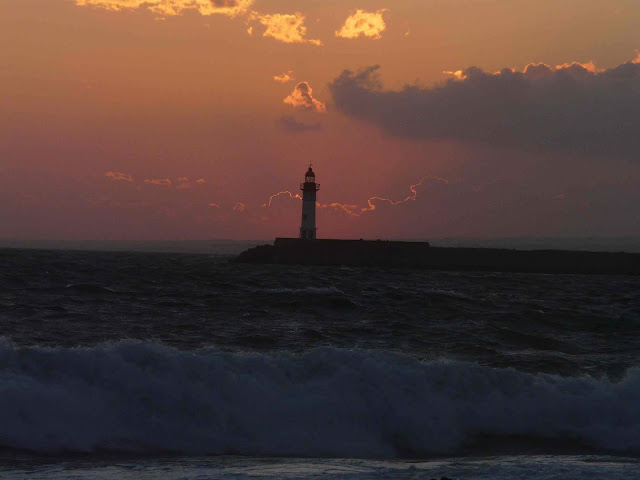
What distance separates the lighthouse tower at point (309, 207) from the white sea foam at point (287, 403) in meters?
54.3

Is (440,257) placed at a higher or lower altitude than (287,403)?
higher

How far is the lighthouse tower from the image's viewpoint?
2589 inches

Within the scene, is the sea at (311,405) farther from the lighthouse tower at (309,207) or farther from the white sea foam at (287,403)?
the lighthouse tower at (309,207)

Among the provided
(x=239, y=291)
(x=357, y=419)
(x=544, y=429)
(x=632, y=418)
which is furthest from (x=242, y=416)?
(x=239, y=291)

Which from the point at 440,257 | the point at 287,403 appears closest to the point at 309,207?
the point at 440,257

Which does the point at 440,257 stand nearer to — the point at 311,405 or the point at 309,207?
the point at 309,207

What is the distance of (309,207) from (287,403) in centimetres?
5609

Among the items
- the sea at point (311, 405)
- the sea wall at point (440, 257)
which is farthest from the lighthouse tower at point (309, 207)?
the sea at point (311, 405)

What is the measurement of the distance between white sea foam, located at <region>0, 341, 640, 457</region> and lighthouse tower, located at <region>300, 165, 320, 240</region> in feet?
178

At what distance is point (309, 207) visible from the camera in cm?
6619

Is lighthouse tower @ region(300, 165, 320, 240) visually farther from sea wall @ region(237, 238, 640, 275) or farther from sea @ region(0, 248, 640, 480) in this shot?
sea @ region(0, 248, 640, 480)

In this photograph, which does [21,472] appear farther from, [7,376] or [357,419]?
[357,419]

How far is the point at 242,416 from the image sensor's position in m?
10.0

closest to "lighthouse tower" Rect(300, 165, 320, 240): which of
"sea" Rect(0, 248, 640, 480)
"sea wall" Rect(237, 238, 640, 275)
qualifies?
"sea wall" Rect(237, 238, 640, 275)
